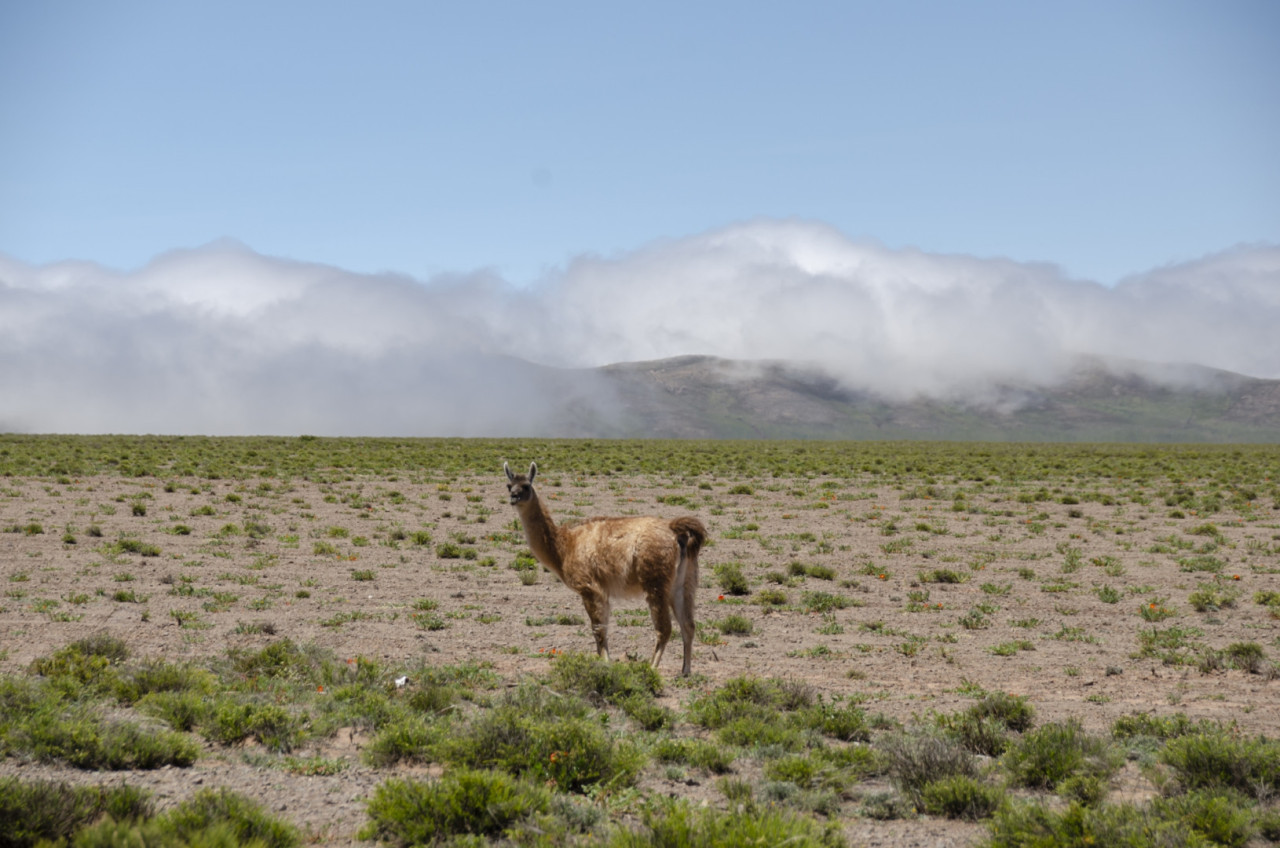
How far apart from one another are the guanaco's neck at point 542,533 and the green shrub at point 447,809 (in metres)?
4.97

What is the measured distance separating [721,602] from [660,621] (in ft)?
16.7

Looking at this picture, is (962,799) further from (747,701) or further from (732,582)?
(732,582)

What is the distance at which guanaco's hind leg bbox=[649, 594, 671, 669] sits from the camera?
966 cm

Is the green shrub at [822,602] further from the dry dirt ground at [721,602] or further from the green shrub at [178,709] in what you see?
the green shrub at [178,709]

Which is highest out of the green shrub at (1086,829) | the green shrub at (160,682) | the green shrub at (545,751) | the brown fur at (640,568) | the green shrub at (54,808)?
the brown fur at (640,568)

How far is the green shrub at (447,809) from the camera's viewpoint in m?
5.42

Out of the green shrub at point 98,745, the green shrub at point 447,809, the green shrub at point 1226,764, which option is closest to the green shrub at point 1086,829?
the green shrub at point 1226,764

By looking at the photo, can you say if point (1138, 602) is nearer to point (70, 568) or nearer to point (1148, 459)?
point (70, 568)

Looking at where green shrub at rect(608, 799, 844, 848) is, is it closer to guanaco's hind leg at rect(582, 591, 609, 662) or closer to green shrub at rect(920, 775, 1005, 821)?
green shrub at rect(920, 775, 1005, 821)

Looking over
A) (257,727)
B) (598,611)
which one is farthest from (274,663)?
(598,611)

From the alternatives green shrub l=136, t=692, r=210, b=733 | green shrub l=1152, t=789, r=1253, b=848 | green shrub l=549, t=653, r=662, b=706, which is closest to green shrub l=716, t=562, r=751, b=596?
green shrub l=549, t=653, r=662, b=706

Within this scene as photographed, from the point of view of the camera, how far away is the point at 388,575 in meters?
16.4

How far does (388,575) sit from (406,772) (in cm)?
1021

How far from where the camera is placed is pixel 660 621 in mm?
9703
